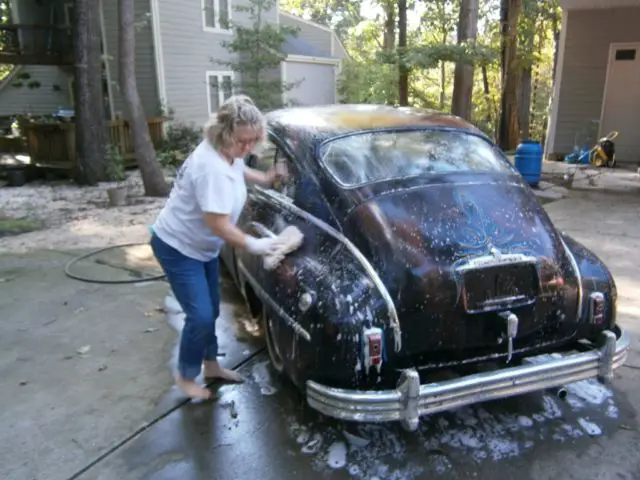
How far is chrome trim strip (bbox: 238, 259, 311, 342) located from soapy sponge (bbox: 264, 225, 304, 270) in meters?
0.22

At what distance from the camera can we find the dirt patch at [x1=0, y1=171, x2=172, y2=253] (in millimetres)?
7031

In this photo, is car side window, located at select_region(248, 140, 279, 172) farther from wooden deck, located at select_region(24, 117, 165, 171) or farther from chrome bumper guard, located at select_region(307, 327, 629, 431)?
wooden deck, located at select_region(24, 117, 165, 171)

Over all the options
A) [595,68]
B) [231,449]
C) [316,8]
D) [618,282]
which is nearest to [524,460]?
[231,449]

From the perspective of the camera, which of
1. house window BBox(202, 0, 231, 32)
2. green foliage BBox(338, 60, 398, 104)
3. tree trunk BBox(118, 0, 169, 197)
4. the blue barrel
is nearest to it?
tree trunk BBox(118, 0, 169, 197)

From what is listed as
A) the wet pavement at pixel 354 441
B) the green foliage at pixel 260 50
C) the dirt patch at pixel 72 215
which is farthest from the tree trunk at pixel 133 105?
the wet pavement at pixel 354 441

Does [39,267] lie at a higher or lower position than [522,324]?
lower

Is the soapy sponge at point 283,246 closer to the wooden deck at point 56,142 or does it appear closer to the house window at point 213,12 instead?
the wooden deck at point 56,142

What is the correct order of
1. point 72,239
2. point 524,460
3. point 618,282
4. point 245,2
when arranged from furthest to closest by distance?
point 245,2 < point 72,239 < point 618,282 < point 524,460

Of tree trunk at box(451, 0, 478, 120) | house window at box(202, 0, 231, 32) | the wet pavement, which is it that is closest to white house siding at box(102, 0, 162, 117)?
house window at box(202, 0, 231, 32)

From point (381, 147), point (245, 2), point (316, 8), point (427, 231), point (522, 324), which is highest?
point (316, 8)

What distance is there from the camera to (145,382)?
3.63 metres

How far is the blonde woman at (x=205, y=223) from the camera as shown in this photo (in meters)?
2.79

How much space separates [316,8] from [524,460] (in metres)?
39.8

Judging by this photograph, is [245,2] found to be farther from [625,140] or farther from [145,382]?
[145,382]
